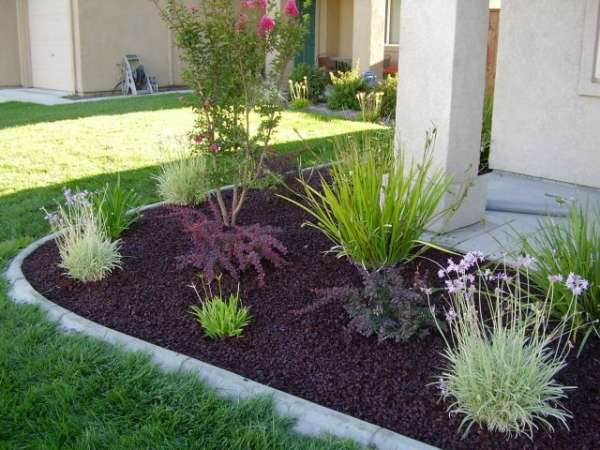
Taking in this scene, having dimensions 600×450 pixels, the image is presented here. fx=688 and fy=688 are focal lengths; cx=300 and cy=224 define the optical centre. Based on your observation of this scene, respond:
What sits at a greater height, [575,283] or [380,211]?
[380,211]

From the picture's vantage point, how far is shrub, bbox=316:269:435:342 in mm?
3920

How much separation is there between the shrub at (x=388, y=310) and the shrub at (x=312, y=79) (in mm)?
11251

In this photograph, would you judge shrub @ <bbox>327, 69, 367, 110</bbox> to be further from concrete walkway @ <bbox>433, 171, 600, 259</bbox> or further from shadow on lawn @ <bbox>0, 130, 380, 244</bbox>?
concrete walkway @ <bbox>433, 171, 600, 259</bbox>

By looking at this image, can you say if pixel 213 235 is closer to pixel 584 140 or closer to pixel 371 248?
pixel 371 248

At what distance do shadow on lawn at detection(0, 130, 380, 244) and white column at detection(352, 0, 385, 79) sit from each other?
6905 millimetres

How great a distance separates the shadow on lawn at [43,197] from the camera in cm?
626

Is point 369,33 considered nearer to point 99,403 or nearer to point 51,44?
point 51,44

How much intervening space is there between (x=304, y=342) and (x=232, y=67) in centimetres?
217

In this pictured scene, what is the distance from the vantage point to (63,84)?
18.5 metres

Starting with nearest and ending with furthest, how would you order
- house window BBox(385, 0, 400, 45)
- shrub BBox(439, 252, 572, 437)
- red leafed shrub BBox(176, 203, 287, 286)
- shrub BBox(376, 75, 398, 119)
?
1. shrub BBox(439, 252, 572, 437)
2. red leafed shrub BBox(176, 203, 287, 286)
3. shrub BBox(376, 75, 398, 119)
4. house window BBox(385, 0, 400, 45)

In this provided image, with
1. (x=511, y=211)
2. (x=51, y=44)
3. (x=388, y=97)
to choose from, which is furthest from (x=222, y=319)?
(x=51, y=44)

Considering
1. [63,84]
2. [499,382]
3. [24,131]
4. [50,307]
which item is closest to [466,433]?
[499,382]

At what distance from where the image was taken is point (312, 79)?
48.9ft

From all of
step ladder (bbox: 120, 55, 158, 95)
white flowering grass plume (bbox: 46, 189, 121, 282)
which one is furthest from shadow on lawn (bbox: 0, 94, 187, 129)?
white flowering grass plume (bbox: 46, 189, 121, 282)
